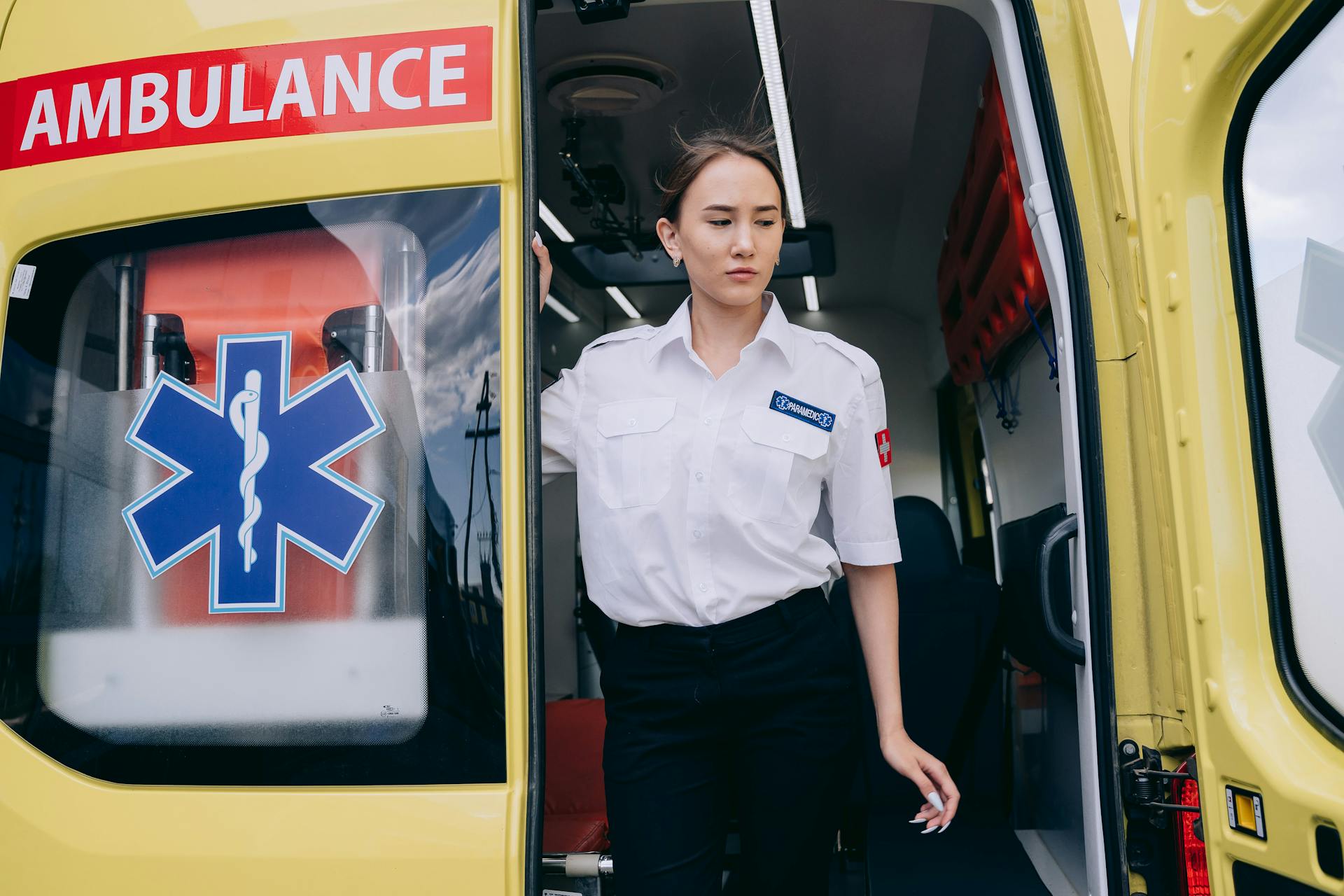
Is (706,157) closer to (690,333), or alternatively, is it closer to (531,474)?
(690,333)

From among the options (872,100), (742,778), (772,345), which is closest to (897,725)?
(742,778)

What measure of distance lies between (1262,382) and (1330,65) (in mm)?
314

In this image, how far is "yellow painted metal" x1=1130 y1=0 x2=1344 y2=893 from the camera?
1.06m

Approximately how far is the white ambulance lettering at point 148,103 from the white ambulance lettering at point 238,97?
0.33 ft

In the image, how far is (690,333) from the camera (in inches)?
68.7

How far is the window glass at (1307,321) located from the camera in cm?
100

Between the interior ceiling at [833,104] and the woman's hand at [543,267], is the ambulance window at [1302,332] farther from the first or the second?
the interior ceiling at [833,104]

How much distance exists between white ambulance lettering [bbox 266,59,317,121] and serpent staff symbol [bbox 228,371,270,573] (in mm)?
370

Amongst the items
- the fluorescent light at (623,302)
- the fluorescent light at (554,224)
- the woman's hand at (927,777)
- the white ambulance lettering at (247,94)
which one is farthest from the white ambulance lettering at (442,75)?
the fluorescent light at (623,302)

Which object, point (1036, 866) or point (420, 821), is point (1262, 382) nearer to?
point (420, 821)

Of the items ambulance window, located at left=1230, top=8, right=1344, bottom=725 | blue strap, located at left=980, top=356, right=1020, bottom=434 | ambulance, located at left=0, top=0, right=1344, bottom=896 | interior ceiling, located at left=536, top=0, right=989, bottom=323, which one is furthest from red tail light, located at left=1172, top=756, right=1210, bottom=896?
blue strap, located at left=980, top=356, right=1020, bottom=434

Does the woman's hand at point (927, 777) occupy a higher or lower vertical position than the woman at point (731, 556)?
lower

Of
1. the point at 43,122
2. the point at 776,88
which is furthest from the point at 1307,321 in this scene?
the point at 776,88

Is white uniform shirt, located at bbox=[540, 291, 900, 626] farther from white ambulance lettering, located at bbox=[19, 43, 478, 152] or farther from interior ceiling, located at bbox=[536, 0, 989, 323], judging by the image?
interior ceiling, located at bbox=[536, 0, 989, 323]
